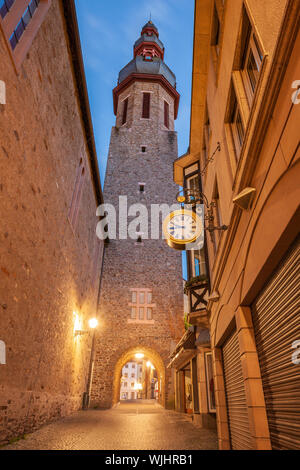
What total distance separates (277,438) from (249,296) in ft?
4.90

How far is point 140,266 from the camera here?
18047mm

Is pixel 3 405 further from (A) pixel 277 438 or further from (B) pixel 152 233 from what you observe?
(B) pixel 152 233

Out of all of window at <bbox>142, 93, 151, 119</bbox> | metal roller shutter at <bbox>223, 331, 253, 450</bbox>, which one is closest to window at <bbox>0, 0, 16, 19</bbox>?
metal roller shutter at <bbox>223, 331, 253, 450</bbox>

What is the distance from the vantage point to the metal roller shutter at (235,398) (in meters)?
3.93

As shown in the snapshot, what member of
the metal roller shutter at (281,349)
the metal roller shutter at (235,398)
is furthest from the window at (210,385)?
the metal roller shutter at (281,349)

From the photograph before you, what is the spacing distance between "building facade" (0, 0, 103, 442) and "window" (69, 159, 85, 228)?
37 millimetres

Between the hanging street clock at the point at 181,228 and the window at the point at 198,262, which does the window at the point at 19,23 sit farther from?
the window at the point at 198,262

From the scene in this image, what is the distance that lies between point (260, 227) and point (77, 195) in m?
8.54

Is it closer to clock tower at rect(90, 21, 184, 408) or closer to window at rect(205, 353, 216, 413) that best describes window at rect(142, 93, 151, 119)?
clock tower at rect(90, 21, 184, 408)

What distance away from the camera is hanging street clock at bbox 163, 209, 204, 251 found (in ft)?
19.5
